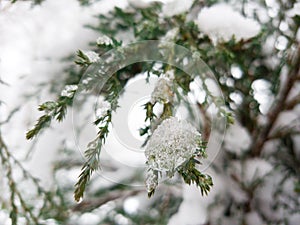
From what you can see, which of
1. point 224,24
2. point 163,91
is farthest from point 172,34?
point 163,91

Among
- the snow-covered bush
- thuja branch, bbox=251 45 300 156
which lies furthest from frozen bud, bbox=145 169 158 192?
thuja branch, bbox=251 45 300 156

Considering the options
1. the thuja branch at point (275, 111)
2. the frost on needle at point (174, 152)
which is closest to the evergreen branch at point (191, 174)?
the frost on needle at point (174, 152)

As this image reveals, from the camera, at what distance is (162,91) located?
39 cm

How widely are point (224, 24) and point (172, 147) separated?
36 centimetres

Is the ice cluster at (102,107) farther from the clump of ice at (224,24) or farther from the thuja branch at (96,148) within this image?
the clump of ice at (224,24)

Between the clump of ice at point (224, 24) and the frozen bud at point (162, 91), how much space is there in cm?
25

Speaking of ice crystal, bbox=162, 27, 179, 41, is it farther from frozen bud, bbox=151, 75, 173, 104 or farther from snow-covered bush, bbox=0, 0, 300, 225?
frozen bud, bbox=151, 75, 173, 104

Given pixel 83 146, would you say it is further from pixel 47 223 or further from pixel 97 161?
pixel 47 223

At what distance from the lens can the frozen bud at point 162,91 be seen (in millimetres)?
385

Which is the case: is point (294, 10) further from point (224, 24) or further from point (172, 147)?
point (172, 147)

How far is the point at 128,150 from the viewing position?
411mm

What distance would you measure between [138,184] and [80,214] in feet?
0.98

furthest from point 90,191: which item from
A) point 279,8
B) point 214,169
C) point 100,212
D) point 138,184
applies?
point 279,8

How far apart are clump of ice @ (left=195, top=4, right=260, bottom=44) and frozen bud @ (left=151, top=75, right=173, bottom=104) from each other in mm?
248
